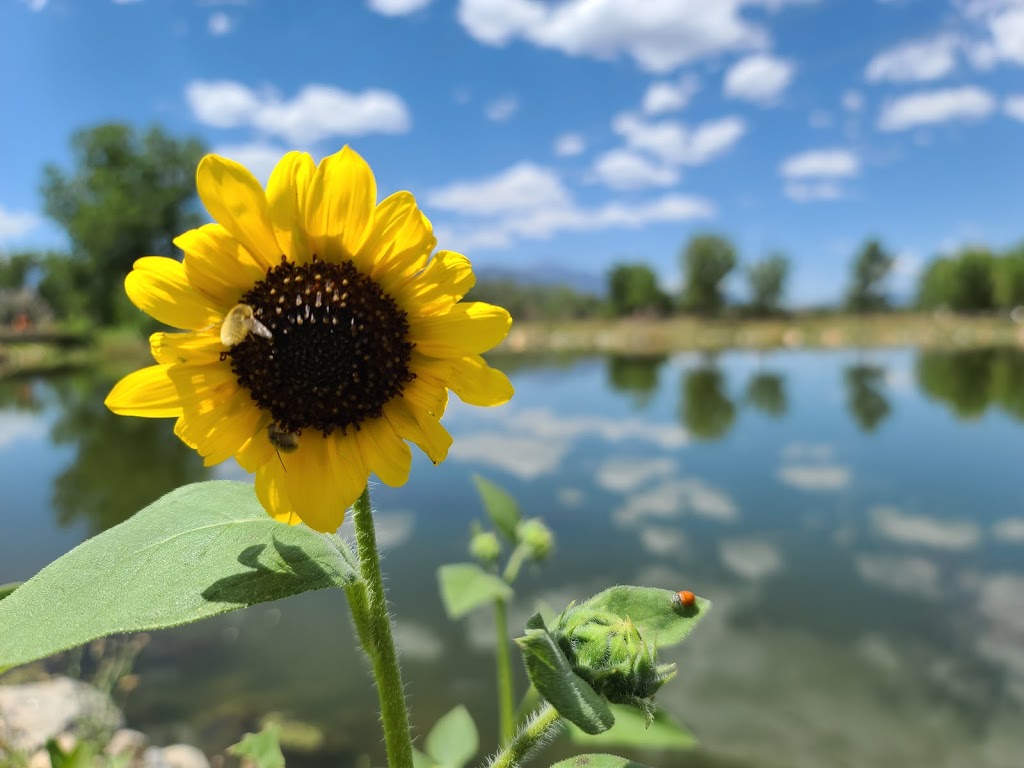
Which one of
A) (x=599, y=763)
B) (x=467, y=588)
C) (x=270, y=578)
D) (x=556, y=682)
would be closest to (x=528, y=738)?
(x=599, y=763)

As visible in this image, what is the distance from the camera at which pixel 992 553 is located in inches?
228

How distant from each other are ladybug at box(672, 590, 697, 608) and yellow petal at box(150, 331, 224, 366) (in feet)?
2.38

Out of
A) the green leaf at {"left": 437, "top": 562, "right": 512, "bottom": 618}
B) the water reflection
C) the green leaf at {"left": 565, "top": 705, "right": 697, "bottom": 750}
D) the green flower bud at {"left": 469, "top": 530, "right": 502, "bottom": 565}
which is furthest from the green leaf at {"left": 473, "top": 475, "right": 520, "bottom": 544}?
the water reflection

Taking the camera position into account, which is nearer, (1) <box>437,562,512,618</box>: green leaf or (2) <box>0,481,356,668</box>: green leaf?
(2) <box>0,481,356,668</box>: green leaf

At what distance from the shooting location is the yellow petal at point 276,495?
86 centimetres

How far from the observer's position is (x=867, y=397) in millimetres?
14938

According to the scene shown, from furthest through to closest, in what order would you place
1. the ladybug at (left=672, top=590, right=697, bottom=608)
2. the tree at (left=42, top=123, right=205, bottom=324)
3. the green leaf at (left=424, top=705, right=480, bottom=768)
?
the tree at (left=42, top=123, right=205, bottom=324) → the green leaf at (left=424, top=705, right=480, bottom=768) → the ladybug at (left=672, top=590, right=697, bottom=608)

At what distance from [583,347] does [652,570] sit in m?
35.4

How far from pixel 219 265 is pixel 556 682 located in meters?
0.68

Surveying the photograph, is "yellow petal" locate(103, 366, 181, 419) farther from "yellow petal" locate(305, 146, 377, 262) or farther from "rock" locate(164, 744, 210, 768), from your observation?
"rock" locate(164, 744, 210, 768)

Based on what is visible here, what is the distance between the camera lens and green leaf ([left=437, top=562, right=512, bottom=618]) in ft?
6.43

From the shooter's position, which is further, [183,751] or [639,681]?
[183,751]

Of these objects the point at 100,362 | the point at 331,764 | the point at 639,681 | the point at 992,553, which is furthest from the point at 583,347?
the point at 639,681

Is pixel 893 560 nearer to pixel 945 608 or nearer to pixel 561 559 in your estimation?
pixel 945 608
